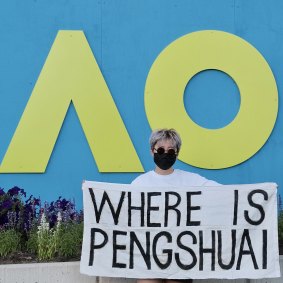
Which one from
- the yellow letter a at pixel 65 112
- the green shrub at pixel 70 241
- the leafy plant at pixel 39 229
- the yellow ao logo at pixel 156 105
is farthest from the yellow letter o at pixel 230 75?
the green shrub at pixel 70 241

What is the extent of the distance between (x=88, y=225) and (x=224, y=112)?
2.47m

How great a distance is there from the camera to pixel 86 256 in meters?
4.58

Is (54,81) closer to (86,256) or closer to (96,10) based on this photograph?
(96,10)

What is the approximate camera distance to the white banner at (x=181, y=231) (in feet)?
15.0

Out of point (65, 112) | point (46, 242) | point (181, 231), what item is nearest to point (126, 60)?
point (65, 112)

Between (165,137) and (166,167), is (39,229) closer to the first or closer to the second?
(166,167)

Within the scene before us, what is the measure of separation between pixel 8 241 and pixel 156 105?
219 centimetres

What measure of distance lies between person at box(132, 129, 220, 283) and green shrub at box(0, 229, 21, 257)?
108cm

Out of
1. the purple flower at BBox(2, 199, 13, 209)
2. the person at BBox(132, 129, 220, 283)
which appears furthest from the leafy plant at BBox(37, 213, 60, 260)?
the person at BBox(132, 129, 220, 283)

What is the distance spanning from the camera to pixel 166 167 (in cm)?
463

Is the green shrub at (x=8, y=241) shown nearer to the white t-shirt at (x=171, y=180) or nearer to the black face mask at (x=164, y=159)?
the white t-shirt at (x=171, y=180)

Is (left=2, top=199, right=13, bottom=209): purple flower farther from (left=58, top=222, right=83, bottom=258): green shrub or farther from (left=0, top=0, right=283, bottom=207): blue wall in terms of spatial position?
(left=0, top=0, right=283, bottom=207): blue wall

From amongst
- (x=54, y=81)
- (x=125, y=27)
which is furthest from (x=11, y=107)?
(x=125, y=27)

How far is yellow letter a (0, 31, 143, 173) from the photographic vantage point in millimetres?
6332
